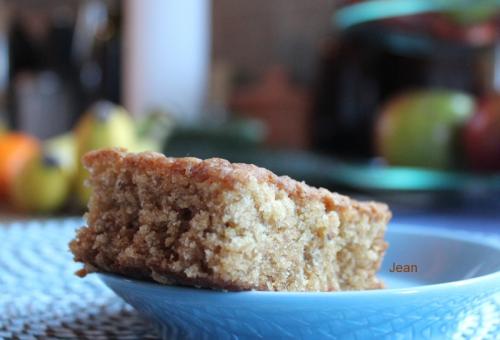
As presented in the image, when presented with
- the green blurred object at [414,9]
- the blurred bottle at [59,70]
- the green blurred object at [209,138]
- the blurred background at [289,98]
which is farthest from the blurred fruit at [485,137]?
the blurred bottle at [59,70]

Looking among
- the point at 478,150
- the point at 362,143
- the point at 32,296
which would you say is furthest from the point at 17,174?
the point at 362,143

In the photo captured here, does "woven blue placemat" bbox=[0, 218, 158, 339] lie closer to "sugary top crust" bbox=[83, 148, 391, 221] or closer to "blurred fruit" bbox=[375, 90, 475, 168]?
"sugary top crust" bbox=[83, 148, 391, 221]

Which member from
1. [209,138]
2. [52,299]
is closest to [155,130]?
[209,138]

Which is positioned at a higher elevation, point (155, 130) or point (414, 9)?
point (414, 9)

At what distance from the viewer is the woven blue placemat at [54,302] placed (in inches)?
17.2

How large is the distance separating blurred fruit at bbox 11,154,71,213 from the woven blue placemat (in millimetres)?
388

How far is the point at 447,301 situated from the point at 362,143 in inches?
68.3

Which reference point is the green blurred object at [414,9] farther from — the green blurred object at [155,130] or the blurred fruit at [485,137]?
the green blurred object at [155,130]

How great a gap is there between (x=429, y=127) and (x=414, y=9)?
23cm

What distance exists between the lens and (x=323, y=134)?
2.21 metres

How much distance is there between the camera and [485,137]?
3.58ft

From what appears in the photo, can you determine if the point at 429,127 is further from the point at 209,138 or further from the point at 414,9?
the point at 209,138

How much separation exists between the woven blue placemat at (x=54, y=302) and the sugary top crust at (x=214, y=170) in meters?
0.11

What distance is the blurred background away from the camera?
113 centimetres
